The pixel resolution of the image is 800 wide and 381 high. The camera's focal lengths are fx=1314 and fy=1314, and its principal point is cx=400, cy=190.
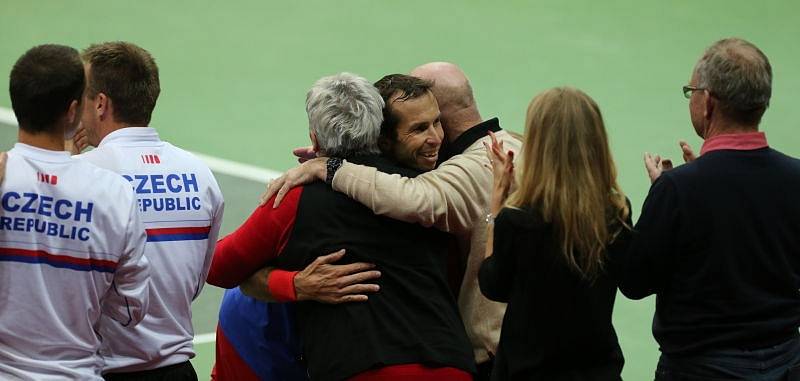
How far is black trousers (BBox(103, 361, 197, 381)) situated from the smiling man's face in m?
1.07

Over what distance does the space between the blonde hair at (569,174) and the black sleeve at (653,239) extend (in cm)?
12

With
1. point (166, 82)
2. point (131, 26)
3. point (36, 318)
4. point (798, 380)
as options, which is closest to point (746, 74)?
point (798, 380)

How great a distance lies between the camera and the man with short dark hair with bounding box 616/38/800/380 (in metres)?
4.19

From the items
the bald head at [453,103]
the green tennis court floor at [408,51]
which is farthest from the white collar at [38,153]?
the green tennis court floor at [408,51]

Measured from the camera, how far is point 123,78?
14.2ft

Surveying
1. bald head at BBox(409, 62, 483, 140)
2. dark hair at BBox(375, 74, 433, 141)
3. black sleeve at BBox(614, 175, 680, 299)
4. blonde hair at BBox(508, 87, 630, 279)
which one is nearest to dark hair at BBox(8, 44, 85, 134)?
dark hair at BBox(375, 74, 433, 141)

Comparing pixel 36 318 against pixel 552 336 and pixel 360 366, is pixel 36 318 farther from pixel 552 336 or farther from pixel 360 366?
pixel 552 336

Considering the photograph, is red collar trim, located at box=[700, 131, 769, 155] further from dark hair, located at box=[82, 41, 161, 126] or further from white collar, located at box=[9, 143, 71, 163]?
white collar, located at box=[9, 143, 71, 163]

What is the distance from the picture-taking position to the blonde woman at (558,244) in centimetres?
405

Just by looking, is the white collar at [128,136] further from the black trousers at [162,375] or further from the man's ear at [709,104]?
the man's ear at [709,104]

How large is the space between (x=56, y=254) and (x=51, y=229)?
3.0 inches

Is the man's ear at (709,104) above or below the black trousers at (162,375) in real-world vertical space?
above

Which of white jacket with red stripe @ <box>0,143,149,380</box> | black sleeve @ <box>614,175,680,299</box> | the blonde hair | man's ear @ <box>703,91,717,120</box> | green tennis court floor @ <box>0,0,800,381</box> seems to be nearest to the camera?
white jacket with red stripe @ <box>0,143,149,380</box>

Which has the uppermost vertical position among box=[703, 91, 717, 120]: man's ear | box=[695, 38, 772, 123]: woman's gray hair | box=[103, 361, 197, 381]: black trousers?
box=[695, 38, 772, 123]: woman's gray hair
